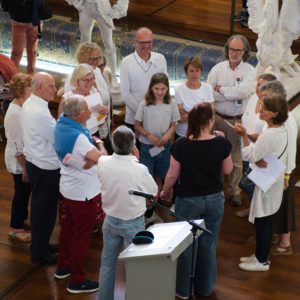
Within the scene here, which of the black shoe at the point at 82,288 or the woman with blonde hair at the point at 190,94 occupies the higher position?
the woman with blonde hair at the point at 190,94

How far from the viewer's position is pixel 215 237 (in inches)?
194

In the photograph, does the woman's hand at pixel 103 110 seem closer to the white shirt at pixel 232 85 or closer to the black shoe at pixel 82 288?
the white shirt at pixel 232 85

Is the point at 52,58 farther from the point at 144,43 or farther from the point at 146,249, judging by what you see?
the point at 146,249

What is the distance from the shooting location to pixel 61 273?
5.29 m

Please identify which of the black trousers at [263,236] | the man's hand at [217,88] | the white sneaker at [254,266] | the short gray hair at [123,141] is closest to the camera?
the short gray hair at [123,141]

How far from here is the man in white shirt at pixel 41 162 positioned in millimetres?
5020

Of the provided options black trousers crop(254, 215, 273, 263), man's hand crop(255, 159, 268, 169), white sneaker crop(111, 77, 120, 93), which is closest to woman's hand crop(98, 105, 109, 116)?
man's hand crop(255, 159, 268, 169)

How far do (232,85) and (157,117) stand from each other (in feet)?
2.59

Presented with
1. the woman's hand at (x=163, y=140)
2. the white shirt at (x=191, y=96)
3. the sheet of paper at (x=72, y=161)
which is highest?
the white shirt at (x=191, y=96)

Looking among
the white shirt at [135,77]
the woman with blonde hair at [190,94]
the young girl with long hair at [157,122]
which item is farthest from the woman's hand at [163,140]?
the white shirt at [135,77]

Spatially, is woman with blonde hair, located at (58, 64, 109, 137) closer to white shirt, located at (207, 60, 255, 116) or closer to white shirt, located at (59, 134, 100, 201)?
white shirt, located at (59, 134, 100, 201)

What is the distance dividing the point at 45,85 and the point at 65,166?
0.58 metres

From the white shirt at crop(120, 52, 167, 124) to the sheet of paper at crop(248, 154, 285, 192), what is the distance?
4.62 feet

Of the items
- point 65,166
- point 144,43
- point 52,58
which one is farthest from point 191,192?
point 52,58
